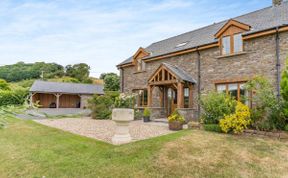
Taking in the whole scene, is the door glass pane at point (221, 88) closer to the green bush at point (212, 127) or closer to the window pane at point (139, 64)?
the green bush at point (212, 127)

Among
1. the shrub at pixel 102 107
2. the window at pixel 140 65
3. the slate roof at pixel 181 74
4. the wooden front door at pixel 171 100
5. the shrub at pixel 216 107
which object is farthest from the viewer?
the window at pixel 140 65

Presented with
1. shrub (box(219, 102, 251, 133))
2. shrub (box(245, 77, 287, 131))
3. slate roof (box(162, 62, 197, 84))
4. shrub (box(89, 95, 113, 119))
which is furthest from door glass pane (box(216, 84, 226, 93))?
shrub (box(89, 95, 113, 119))

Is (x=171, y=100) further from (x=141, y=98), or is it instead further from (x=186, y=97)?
(x=141, y=98)

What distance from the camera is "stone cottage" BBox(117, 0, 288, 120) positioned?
1046 cm

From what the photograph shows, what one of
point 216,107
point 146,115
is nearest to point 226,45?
point 216,107

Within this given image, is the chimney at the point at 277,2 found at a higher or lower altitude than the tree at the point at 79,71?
lower

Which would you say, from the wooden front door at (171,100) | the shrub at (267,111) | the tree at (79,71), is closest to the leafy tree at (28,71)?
the tree at (79,71)

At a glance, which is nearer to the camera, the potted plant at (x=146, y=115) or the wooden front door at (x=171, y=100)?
the potted plant at (x=146, y=115)

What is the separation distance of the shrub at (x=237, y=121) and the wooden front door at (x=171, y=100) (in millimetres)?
6311

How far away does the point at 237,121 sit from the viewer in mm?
8586

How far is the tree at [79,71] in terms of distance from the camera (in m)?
64.1

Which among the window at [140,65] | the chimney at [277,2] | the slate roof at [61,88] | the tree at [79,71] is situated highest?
the tree at [79,71]

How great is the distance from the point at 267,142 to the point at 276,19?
26.1 feet

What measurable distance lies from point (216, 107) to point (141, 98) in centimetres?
899
